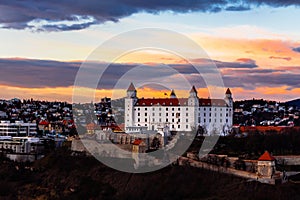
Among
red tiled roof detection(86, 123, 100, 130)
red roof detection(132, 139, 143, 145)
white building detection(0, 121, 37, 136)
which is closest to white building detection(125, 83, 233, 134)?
red tiled roof detection(86, 123, 100, 130)

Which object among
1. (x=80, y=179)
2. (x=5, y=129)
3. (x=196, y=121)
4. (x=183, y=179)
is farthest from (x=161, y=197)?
(x=5, y=129)

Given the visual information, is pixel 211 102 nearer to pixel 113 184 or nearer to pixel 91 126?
pixel 91 126

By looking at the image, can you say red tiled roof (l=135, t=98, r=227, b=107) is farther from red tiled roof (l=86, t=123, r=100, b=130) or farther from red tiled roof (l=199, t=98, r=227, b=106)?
red tiled roof (l=86, t=123, r=100, b=130)

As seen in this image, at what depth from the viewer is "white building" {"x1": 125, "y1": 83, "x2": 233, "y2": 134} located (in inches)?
1731

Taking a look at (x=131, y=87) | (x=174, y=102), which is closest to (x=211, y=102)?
(x=174, y=102)

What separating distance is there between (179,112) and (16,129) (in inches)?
447

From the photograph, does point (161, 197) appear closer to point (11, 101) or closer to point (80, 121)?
point (80, 121)

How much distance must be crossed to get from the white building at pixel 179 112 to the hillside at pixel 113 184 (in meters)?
10.2

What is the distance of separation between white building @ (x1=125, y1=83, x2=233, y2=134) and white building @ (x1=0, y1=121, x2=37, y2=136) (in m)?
6.89

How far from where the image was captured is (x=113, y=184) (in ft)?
98.6

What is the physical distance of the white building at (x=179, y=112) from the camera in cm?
4397

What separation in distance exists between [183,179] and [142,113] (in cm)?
1809

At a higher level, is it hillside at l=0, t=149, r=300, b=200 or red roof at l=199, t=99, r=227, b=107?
red roof at l=199, t=99, r=227, b=107

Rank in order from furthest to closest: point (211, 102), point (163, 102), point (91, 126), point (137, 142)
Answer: point (163, 102) < point (211, 102) < point (91, 126) < point (137, 142)
